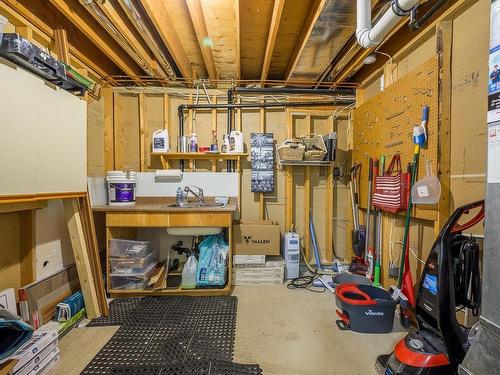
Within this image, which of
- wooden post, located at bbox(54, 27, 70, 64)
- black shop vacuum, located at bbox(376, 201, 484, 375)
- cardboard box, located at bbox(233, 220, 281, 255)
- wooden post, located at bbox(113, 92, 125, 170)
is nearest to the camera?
black shop vacuum, located at bbox(376, 201, 484, 375)

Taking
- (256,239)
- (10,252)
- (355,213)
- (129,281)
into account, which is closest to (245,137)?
(256,239)

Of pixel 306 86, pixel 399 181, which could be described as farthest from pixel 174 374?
pixel 306 86

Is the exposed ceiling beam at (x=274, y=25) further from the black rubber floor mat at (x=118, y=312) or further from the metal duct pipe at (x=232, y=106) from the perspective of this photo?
the black rubber floor mat at (x=118, y=312)

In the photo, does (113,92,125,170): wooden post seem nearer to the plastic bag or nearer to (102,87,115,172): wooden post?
(102,87,115,172): wooden post

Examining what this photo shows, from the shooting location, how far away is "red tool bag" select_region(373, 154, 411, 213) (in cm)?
216

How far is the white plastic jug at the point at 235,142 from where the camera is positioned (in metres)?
3.19

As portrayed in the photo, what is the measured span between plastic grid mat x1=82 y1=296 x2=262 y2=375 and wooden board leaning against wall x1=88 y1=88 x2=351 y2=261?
4.59ft

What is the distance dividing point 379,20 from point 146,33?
1.85m

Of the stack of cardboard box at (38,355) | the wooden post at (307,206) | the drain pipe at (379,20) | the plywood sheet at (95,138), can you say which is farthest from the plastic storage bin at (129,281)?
the drain pipe at (379,20)

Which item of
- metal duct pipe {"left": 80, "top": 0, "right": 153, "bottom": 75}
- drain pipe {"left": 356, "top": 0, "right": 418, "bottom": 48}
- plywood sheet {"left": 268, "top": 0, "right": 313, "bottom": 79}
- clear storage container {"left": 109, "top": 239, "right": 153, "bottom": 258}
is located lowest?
clear storage container {"left": 109, "top": 239, "right": 153, "bottom": 258}

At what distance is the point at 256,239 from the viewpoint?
301 cm

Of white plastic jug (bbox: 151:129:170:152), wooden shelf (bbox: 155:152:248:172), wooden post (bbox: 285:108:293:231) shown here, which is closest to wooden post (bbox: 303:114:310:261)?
wooden post (bbox: 285:108:293:231)

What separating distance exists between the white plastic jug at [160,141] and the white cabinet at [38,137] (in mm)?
1007

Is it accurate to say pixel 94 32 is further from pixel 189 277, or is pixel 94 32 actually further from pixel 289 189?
pixel 289 189
